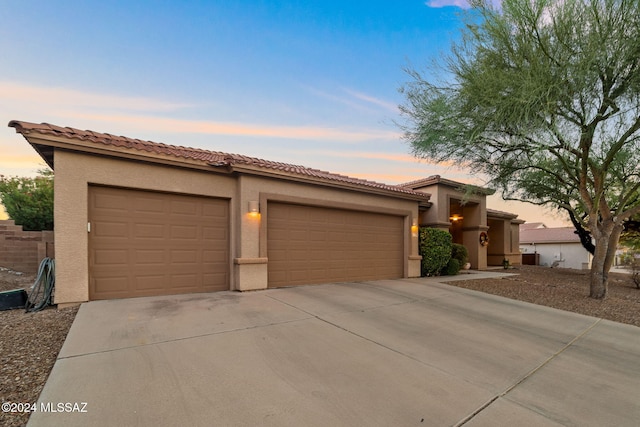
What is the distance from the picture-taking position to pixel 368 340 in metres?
4.31

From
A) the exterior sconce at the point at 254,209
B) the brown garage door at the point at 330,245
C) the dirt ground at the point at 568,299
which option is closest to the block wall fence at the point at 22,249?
the exterior sconce at the point at 254,209

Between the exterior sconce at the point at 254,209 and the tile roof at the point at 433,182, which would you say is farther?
the tile roof at the point at 433,182

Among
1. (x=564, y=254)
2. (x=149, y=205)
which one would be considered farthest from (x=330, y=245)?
(x=564, y=254)

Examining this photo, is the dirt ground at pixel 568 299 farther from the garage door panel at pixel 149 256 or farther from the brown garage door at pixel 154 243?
the garage door panel at pixel 149 256

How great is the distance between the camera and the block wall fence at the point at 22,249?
33.7 feet

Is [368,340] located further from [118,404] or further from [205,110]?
[205,110]

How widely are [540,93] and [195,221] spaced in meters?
8.11

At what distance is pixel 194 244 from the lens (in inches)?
269

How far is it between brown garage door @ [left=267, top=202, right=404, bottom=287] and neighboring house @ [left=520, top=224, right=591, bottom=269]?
2245cm

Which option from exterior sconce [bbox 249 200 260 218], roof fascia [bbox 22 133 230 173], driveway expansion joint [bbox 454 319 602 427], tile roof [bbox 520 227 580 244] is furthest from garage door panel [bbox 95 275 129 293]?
tile roof [bbox 520 227 580 244]

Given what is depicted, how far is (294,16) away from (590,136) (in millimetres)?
8925

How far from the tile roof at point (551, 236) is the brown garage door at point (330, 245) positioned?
27.1m

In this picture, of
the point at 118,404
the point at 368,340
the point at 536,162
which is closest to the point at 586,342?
the point at 368,340

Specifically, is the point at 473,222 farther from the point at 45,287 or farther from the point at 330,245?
the point at 45,287
